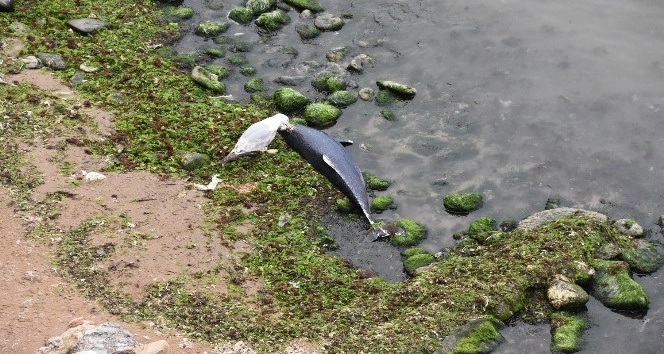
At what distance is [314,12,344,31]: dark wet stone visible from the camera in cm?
1555

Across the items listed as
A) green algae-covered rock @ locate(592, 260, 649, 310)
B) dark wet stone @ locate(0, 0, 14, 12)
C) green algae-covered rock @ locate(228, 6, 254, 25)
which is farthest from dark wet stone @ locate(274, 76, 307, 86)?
green algae-covered rock @ locate(592, 260, 649, 310)

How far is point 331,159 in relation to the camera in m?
12.0

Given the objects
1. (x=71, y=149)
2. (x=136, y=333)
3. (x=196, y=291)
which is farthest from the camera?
(x=71, y=149)

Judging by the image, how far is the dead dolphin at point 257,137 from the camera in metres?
12.3

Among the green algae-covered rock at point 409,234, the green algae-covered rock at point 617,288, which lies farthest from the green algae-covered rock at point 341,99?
the green algae-covered rock at point 617,288

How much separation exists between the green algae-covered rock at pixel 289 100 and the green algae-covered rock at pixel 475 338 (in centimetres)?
543

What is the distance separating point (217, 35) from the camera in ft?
51.2

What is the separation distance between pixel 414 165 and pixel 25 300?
607cm

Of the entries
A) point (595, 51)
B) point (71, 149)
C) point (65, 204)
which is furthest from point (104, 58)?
point (595, 51)

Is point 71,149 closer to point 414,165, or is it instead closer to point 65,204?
point 65,204

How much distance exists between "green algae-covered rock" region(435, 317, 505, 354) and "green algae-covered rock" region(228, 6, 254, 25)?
8.38 m

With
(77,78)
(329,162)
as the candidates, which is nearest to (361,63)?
(329,162)

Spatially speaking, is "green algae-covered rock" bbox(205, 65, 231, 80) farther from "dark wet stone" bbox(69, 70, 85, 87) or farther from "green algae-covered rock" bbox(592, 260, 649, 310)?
"green algae-covered rock" bbox(592, 260, 649, 310)

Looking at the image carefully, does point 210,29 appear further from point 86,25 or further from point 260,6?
point 86,25
